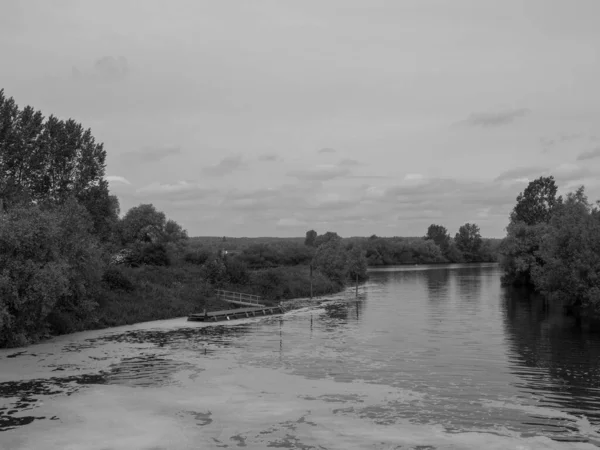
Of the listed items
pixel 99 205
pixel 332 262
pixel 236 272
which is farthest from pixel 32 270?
pixel 332 262

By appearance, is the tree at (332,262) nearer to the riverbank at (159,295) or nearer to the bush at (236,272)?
the riverbank at (159,295)

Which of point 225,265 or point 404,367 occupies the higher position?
point 225,265

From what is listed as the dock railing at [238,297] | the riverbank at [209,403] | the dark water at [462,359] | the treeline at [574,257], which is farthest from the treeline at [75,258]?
the treeline at [574,257]

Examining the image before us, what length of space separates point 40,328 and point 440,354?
31670 mm

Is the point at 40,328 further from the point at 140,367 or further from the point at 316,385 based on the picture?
the point at 316,385

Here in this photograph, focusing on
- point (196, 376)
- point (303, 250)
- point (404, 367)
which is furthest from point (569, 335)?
point (303, 250)

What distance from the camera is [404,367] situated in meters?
37.7

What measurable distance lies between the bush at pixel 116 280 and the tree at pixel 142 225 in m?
42.1

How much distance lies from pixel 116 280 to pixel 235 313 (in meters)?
14.6

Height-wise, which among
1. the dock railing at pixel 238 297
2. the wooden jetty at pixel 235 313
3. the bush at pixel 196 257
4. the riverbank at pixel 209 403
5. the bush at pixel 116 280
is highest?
the bush at pixel 196 257

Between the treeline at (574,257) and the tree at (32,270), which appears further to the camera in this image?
the treeline at (574,257)

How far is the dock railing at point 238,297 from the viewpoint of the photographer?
78.0m

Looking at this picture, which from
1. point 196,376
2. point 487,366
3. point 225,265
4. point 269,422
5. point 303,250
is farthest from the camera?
point 303,250

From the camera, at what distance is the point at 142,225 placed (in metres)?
114
